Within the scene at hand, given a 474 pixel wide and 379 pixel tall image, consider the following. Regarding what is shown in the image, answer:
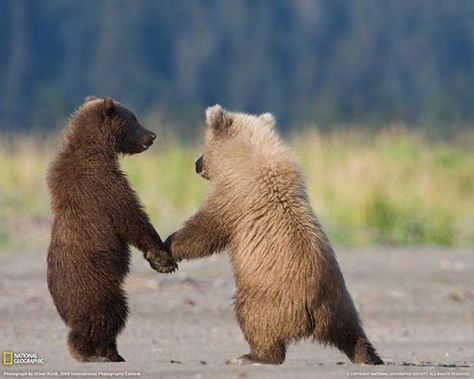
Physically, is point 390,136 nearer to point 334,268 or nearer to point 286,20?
point 334,268

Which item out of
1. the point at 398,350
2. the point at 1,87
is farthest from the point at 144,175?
the point at 1,87

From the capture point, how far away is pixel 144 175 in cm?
2131

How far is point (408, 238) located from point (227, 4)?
69256mm

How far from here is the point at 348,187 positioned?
1933 centimetres

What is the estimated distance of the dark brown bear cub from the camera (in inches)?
340

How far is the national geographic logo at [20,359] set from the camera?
29.1ft

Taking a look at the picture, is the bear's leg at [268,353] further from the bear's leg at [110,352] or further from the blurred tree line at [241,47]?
the blurred tree line at [241,47]

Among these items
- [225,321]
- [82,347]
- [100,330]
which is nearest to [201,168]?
[100,330]

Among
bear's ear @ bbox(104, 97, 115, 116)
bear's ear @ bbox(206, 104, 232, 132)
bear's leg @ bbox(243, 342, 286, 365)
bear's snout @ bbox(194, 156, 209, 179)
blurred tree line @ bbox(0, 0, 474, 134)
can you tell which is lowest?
bear's leg @ bbox(243, 342, 286, 365)

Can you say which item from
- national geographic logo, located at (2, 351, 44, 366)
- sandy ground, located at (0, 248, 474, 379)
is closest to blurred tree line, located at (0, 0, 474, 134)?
sandy ground, located at (0, 248, 474, 379)

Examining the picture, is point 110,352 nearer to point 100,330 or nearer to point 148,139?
point 100,330

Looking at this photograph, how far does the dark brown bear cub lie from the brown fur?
0.28 metres

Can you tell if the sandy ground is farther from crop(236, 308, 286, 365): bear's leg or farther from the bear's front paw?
the bear's front paw

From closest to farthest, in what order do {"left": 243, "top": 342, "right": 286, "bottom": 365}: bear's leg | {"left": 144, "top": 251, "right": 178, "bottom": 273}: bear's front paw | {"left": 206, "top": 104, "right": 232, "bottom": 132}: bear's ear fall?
{"left": 243, "top": 342, "right": 286, "bottom": 365}: bear's leg → {"left": 144, "top": 251, "right": 178, "bottom": 273}: bear's front paw → {"left": 206, "top": 104, "right": 232, "bottom": 132}: bear's ear
